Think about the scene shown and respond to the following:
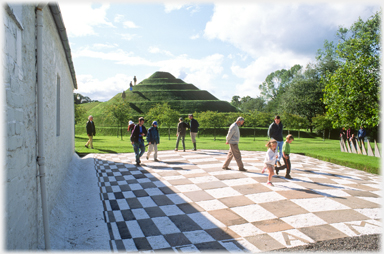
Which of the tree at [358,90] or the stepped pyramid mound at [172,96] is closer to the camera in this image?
the tree at [358,90]

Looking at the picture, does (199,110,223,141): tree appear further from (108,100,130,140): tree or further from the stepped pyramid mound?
the stepped pyramid mound

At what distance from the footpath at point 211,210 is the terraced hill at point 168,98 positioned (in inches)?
1605

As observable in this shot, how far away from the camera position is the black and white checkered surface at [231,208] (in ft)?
13.1

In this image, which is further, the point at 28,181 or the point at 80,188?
the point at 80,188

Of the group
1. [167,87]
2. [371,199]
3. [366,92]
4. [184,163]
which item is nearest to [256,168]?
[184,163]

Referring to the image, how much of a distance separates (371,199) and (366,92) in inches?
363

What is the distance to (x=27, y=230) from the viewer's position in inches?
115

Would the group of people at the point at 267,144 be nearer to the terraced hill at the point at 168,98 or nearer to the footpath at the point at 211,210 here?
the footpath at the point at 211,210

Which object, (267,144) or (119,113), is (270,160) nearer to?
(267,144)

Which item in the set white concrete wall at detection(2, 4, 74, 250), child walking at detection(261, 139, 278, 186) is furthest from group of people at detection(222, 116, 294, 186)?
white concrete wall at detection(2, 4, 74, 250)

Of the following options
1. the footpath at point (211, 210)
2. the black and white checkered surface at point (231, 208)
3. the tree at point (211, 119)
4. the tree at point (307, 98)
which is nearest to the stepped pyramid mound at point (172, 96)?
the tree at point (307, 98)

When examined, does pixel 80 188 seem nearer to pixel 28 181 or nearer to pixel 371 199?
pixel 28 181

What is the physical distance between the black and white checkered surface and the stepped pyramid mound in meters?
41.5

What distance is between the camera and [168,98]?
5444 centimetres
